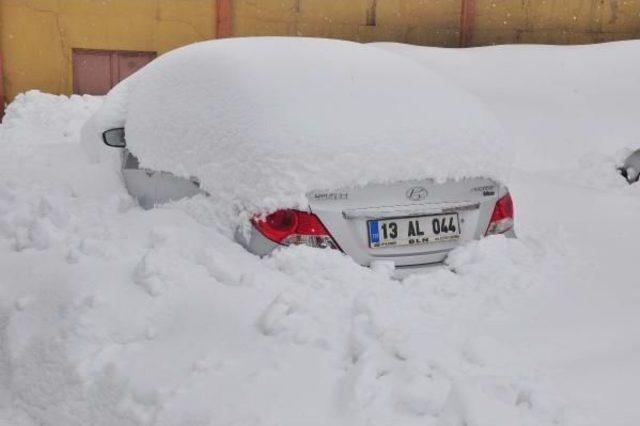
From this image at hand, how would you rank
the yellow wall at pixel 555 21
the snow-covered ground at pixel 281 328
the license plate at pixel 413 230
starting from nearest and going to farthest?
the snow-covered ground at pixel 281 328 → the license plate at pixel 413 230 → the yellow wall at pixel 555 21

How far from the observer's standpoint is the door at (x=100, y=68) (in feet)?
35.1

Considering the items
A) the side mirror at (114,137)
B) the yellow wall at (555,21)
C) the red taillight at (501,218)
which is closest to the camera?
the red taillight at (501,218)

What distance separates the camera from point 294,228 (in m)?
3.18

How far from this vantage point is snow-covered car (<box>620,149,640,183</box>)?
274 inches

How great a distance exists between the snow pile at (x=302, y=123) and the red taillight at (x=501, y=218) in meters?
0.17

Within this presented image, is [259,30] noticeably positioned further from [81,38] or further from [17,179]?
[17,179]

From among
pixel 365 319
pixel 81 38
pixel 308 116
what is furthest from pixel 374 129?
pixel 81 38

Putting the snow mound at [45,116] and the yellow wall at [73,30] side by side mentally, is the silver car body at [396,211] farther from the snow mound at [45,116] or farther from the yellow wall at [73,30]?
the yellow wall at [73,30]

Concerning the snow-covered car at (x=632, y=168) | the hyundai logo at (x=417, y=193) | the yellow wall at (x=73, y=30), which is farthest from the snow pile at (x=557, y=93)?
the hyundai logo at (x=417, y=193)

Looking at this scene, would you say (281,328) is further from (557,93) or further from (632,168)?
(557,93)

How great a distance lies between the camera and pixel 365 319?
2.94 m

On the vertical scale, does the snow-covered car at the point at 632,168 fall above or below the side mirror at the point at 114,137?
below

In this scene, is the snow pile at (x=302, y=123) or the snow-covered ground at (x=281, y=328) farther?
the snow pile at (x=302, y=123)

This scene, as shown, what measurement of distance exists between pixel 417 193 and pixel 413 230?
174mm
